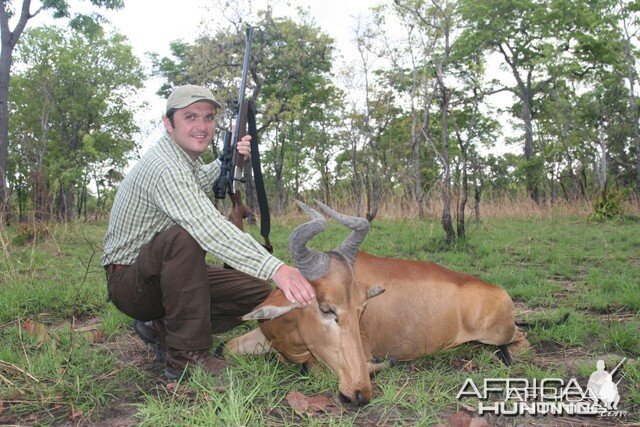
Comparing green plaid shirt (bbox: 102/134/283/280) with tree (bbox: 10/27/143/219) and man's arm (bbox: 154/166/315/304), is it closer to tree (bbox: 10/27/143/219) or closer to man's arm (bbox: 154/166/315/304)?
man's arm (bbox: 154/166/315/304)

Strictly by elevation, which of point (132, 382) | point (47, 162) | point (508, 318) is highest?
point (47, 162)

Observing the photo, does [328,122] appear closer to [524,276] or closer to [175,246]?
[524,276]

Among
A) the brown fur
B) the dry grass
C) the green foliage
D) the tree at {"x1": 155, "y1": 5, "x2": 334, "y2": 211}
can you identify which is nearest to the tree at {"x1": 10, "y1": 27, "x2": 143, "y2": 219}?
the tree at {"x1": 155, "y1": 5, "x2": 334, "y2": 211}

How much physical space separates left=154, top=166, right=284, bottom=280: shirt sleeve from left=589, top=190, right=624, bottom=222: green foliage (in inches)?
536

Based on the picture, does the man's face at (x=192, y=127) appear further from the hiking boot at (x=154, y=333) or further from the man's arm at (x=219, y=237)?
the hiking boot at (x=154, y=333)

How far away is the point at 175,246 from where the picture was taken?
3629mm

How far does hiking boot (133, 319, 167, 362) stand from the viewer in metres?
4.22

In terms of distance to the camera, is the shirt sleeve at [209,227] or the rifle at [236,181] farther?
the rifle at [236,181]

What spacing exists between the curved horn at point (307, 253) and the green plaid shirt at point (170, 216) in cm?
22

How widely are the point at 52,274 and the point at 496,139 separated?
110 ft

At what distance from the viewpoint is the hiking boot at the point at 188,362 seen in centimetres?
369

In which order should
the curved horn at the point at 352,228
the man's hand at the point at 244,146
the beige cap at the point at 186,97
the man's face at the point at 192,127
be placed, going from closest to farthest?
the curved horn at the point at 352,228
the beige cap at the point at 186,97
the man's face at the point at 192,127
the man's hand at the point at 244,146

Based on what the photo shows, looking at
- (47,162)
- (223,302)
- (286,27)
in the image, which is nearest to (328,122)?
(286,27)

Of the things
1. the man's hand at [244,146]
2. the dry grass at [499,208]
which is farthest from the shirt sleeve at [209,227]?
the dry grass at [499,208]
